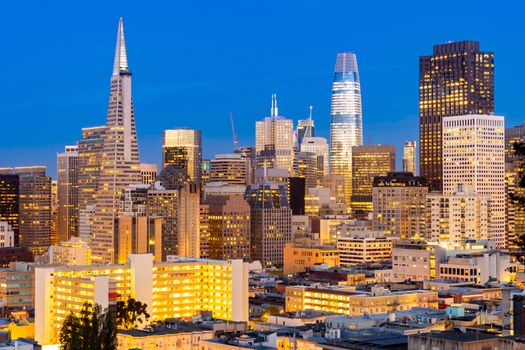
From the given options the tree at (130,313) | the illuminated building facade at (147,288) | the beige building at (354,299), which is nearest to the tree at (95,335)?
the tree at (130,313)

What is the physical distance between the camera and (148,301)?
169 m

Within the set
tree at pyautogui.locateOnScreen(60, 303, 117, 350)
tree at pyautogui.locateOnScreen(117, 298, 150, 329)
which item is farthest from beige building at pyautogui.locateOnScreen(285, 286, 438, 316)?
tree at pyautogui.locateOnScreen(60, 303, 117, 350)

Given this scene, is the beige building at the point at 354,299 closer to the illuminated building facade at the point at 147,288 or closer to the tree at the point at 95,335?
the illuminated building facade at the point at 147,288

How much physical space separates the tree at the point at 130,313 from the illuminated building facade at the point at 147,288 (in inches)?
78.9

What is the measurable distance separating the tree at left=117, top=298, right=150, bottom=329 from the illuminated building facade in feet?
6.57

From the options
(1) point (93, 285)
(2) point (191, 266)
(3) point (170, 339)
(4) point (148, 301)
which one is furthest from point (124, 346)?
(2) point (191, 266)

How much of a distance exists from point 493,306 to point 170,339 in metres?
48.5

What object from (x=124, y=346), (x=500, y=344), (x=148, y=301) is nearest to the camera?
(x=500, y=344)

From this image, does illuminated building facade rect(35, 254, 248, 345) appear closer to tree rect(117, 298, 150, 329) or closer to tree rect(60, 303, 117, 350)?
tree rect(117, 298, 150, 329)

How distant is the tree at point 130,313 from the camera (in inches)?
5994

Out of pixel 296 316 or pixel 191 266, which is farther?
pixel 191 266

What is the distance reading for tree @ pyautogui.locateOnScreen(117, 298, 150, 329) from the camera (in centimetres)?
15225

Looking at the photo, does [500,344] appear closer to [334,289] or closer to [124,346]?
[124,346]

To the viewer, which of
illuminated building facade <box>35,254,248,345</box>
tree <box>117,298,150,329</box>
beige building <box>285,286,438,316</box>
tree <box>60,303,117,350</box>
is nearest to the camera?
tree <box>60,303,117,350</box>
